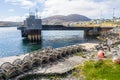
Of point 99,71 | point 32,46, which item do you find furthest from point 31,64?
point 32,46

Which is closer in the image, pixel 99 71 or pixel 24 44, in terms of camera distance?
pixel 99 71

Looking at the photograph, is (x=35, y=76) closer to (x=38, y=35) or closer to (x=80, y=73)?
(x=80, y=73)

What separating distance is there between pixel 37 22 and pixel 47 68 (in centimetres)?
6952

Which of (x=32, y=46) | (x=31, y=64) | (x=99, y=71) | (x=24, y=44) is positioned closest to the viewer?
(x=99, y=71)

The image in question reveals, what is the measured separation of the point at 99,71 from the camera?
62.0 feet

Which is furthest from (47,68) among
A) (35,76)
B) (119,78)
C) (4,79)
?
(119,78)

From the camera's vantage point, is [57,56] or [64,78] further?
[57,56]

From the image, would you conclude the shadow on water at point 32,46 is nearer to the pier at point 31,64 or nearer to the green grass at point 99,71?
the pier at point 31,64

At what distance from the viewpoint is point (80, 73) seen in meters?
19.7

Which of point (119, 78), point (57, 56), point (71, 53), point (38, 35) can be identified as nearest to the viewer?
point (119, 78)

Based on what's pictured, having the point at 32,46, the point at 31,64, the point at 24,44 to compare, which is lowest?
the point at 24,44

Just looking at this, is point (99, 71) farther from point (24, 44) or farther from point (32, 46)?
point (24, 44)

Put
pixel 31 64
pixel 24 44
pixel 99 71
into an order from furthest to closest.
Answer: pixel 24 44 → pixel 31 64 → pixel 99 71

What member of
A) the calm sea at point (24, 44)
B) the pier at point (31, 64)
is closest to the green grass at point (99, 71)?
the pier at point (31, 64)
